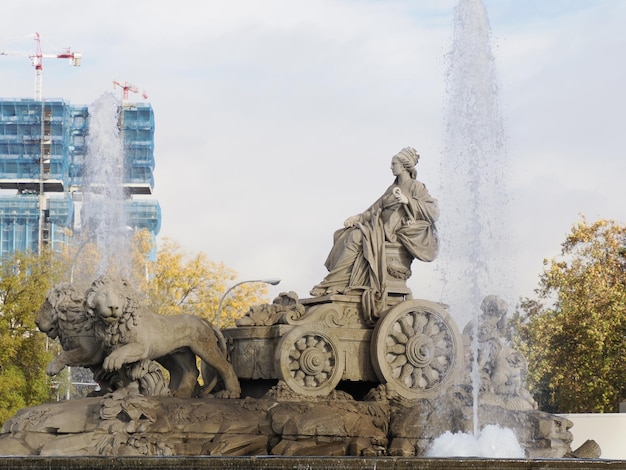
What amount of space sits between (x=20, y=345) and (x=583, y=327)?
54.2ft

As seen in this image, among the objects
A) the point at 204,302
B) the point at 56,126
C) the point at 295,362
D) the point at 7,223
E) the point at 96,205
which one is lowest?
the point at 295,362

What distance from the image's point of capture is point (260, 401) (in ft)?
58.9

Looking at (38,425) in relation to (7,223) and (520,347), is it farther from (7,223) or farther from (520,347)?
(7,223)

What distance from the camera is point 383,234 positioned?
64.3ft

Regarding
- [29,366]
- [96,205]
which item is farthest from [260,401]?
[96,205]

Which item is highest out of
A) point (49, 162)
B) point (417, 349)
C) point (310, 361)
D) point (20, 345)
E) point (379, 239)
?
point (49, 162)

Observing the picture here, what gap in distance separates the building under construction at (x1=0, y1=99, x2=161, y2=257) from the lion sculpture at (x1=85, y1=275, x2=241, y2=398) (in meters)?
93.6

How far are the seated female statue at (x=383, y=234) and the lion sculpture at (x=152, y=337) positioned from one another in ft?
5.46

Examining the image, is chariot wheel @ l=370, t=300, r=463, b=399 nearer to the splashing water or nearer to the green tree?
the splashing water

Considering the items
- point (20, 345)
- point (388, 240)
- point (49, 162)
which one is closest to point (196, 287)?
point (20, 345)

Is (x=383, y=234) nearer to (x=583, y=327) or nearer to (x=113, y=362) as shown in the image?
(x=113, y=362)

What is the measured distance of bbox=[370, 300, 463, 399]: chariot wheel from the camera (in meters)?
18.6

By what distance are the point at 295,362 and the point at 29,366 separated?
2282 cm

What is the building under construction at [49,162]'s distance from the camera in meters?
113
